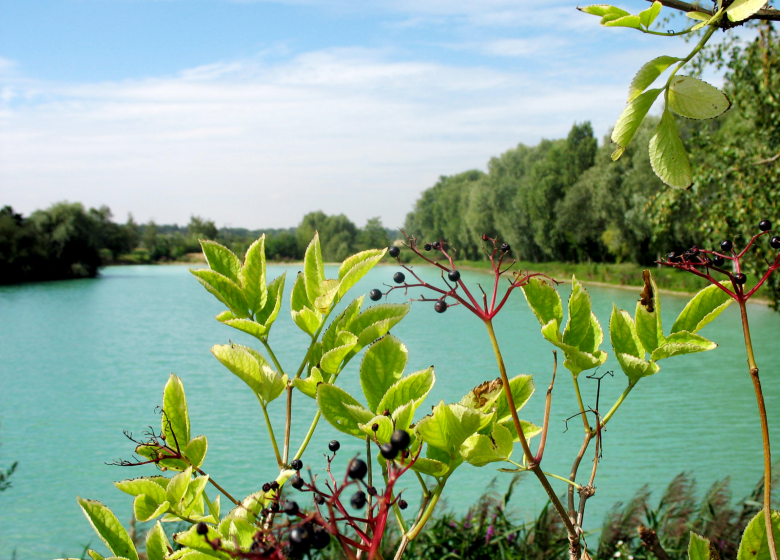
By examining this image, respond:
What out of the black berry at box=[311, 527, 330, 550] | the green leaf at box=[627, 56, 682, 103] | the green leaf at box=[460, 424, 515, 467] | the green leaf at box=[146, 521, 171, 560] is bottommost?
the green leaf at box=[146, 521, 171, 560]

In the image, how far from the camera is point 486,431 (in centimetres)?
71

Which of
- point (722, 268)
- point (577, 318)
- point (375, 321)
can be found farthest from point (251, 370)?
point (722, 268)

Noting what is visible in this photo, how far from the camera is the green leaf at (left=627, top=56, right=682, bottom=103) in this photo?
61 cm

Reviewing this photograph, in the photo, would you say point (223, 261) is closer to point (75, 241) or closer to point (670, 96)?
point (670, 96)

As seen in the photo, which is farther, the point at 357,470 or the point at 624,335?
the point at 624,335

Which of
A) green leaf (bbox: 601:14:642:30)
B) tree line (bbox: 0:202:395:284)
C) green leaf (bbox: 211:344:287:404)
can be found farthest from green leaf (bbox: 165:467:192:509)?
tree line (bbox: 0:202:395:284)

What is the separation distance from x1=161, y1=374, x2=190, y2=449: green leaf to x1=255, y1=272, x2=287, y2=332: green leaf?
0.14m

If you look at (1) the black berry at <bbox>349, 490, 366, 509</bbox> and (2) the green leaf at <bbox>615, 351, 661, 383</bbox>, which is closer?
(1) the black berry at <bbox>349, 490, 366, 509</bbox>

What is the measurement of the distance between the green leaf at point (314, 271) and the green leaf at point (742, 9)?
0.54 m

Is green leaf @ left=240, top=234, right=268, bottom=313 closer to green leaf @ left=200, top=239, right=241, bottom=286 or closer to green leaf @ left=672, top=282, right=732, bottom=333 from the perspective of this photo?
green leaf @ left=200, top=239, right=241, bottom=286

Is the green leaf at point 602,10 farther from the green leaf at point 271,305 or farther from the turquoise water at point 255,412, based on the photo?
the turquoise water at point 255,412

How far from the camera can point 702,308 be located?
76 cm

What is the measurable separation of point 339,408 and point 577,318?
0.33 m

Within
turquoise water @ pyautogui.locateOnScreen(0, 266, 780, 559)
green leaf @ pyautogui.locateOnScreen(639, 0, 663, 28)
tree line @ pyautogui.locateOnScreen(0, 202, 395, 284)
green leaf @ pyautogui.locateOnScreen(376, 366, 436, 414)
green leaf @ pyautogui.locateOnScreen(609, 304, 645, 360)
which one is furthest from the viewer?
tree line @ pyautogui.locateOnScreen(0, 202, 395, 284)
